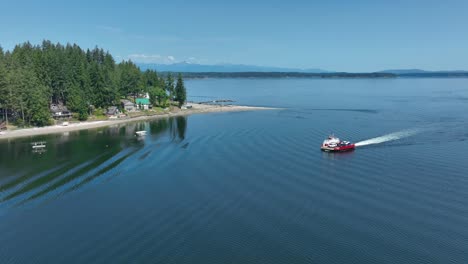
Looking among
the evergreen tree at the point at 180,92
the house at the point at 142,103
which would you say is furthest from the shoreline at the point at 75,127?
the house at the point at 142,103

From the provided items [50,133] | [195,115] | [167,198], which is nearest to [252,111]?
[195,115]

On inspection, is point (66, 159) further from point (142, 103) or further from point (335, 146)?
point (142, 103)

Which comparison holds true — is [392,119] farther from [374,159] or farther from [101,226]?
[101,226]

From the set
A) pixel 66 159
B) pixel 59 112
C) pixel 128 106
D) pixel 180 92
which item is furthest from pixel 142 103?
pixel 66 159

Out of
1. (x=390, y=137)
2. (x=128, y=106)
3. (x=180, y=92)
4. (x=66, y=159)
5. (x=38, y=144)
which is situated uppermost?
(x=180, y=92)

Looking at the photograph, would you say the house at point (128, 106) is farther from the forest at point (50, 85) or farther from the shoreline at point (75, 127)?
the shoreline at point (75, 127)

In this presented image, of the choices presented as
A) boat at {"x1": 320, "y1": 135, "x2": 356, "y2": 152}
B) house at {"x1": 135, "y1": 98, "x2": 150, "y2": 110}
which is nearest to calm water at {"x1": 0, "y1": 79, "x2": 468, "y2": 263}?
boat at {"x1": 320, "y1": 135, "x2": 356, "y2": 152}

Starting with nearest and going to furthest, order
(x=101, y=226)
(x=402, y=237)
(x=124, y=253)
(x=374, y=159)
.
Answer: (x=124, y=253) < (x=402, y=237) < (x=101, y=226) < (x=374, y=159)
